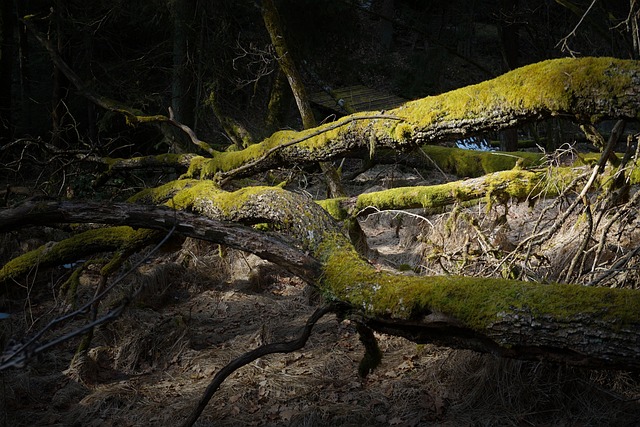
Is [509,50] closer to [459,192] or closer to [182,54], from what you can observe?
[459,192]

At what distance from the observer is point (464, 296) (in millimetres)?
2705

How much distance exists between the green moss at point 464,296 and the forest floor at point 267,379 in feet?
4.45

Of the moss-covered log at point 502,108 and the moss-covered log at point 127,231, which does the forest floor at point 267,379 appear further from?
the moss-covered log at point 502,108

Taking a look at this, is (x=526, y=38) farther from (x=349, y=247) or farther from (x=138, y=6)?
(x=349, y=247)

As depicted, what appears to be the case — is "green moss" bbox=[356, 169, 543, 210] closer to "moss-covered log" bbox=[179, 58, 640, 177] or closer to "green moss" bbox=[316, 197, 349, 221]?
"green moss" bbox=[316, 197, 349, 221]

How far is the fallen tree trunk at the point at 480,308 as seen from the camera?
2.32 meters

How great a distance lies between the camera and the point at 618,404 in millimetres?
3611

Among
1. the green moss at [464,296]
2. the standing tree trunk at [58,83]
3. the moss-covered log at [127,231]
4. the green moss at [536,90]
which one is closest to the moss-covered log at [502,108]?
the green moss at [536,90]

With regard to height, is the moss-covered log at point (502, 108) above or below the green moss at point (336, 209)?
above

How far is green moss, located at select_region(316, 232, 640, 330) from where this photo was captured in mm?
2369

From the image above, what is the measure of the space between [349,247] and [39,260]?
2559 mm

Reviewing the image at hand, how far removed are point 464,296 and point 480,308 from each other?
112mm

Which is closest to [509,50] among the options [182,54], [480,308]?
[182,54]

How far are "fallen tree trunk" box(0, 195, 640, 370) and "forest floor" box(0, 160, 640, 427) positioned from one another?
1.30 meters
